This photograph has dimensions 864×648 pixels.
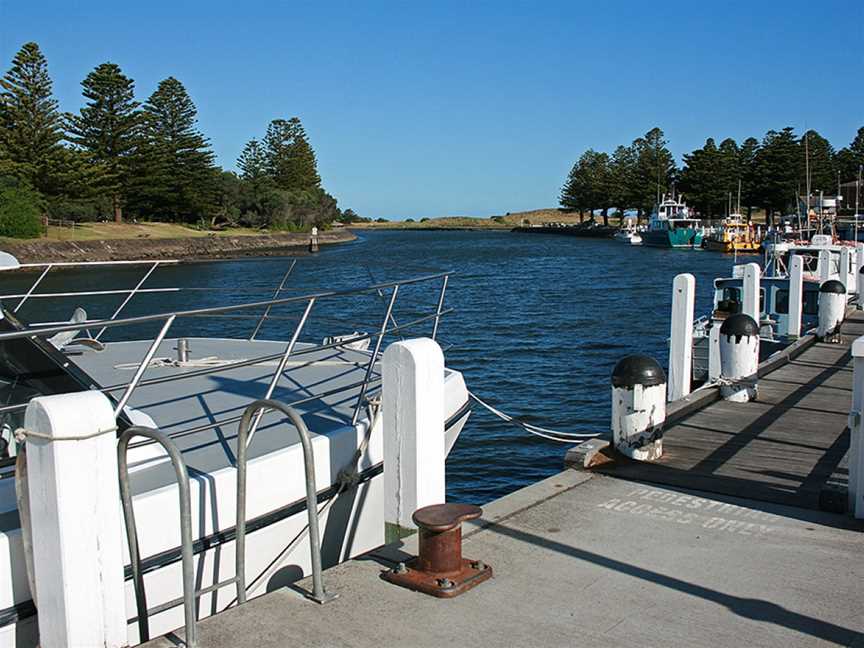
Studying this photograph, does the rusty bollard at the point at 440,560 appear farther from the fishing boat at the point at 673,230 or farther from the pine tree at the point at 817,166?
the pine tree at the point at 817,166

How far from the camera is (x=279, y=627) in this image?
12.9 ft

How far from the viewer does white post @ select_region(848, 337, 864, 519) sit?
208 inches

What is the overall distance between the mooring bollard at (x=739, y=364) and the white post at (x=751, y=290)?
4.25 metres

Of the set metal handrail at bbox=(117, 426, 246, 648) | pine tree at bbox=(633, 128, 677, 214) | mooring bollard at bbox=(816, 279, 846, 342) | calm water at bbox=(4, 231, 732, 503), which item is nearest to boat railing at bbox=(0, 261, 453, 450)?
metal handrail at bbox=(117, 426, 246, 648)

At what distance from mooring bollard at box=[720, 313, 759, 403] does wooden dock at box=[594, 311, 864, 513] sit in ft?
0.44

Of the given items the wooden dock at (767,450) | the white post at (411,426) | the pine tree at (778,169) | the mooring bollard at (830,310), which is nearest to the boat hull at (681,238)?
the pine tree at (778,169)

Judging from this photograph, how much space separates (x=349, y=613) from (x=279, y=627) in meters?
0.34

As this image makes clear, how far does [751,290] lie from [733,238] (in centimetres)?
6215

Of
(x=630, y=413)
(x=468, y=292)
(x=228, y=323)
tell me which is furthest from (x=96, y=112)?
(x=630, y=413)

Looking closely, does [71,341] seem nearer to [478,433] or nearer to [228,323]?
[478,433]

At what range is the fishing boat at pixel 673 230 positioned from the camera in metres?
81.2

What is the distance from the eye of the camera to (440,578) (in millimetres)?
4383

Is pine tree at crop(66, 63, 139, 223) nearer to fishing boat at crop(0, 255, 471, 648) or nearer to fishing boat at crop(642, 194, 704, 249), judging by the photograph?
fishing boat at crop(642, 194, 704, 249)

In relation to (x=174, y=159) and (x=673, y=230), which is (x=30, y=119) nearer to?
(x=174, y=159)
